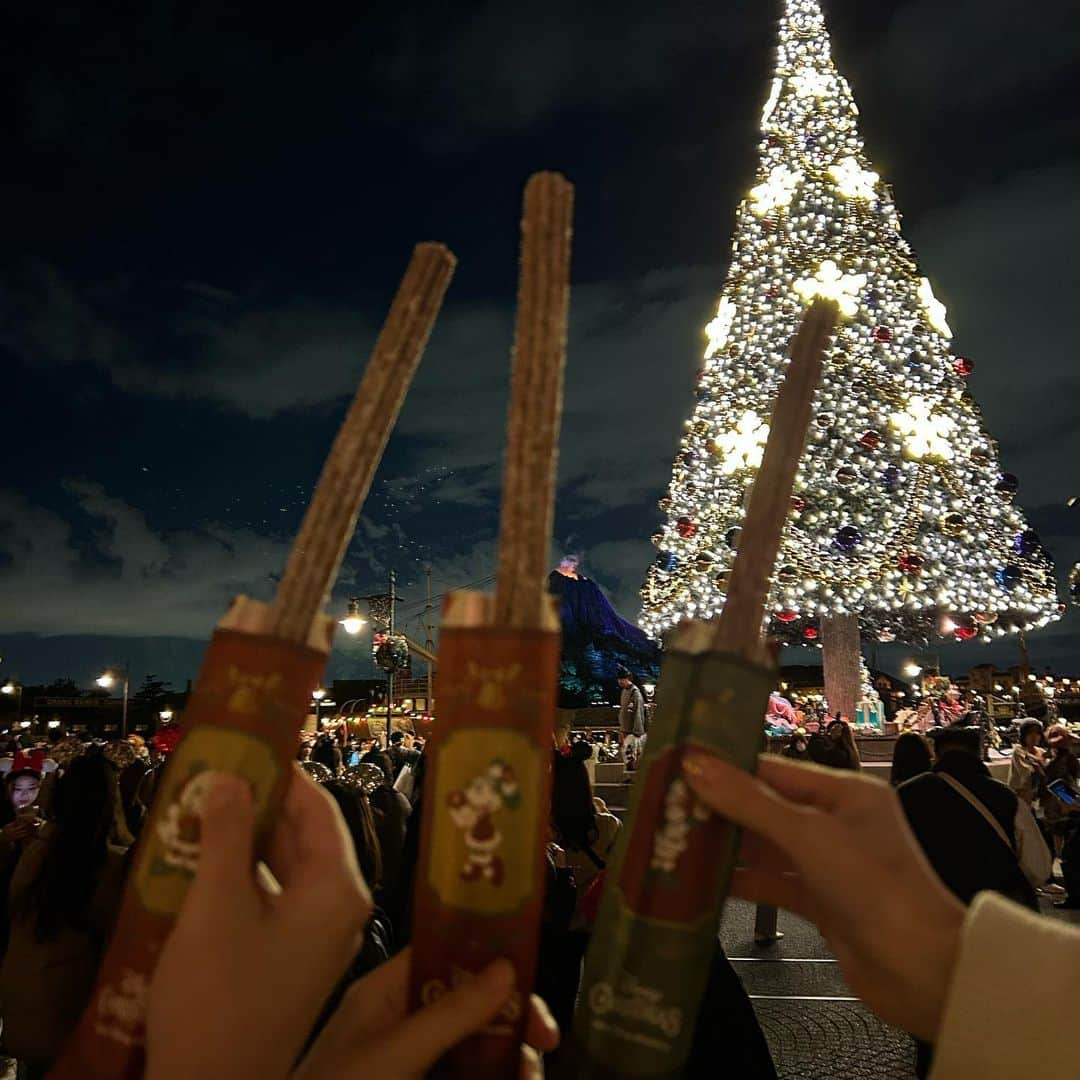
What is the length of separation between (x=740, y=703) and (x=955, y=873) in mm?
3784

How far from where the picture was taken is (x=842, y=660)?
629 inches

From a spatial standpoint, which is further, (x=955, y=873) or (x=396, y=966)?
(x=955, y=873)

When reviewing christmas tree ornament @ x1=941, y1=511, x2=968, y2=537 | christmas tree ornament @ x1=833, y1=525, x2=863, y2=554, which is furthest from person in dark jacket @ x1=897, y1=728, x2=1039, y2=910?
christmas tree ornament @ x1=941, y1=511, x2=968, y2=537

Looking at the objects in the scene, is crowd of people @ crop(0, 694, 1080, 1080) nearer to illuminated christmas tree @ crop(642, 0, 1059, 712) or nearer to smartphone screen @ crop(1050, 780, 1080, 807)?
smartphone screen @ crop(1050, 780, 1080, 807)

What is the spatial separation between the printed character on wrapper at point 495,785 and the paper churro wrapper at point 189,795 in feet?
0.67

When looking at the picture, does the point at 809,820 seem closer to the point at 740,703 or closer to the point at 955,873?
the point at 740,703

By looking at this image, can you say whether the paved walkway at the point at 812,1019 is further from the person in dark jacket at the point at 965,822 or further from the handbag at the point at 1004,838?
the handbag at the point at 1004,838

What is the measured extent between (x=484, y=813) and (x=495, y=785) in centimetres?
3

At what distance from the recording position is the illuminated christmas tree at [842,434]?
14.6 metres

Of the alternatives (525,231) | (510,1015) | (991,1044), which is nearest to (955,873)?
(991,1044)

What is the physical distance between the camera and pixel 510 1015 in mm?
845

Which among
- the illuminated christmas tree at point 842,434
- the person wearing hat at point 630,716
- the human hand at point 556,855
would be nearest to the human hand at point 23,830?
the human hand at point 556,855

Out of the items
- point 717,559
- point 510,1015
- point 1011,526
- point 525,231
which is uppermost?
point 1011,526

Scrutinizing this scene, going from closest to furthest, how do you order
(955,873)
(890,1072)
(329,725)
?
1. (955,873)
2. (890,1072)
3. (329,725)
